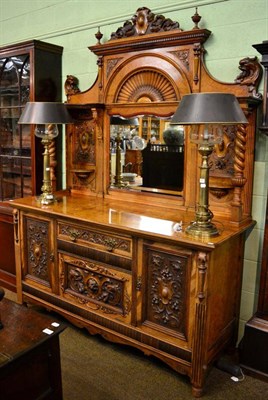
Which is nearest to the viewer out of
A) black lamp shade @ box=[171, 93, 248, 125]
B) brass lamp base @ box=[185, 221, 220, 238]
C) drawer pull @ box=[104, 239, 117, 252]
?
black lamp shade @ box=[171, 93, 248, 125]

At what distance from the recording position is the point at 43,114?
2842 millimetres

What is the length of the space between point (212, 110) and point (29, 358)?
1514mm

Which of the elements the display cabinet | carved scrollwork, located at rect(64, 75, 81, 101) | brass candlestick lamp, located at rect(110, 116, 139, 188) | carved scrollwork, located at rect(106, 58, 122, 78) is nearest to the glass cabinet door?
the display cabinet

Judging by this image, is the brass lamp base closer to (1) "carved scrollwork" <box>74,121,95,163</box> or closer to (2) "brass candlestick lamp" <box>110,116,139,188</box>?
(2) "brass candlestick lamp" <box>110,116,139,188</box>

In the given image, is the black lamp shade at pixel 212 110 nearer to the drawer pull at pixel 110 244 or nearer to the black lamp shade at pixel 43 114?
the drawer pull at pixel 110 244

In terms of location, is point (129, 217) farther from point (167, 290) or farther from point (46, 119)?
point (46, 119)

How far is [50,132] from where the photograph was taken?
3078mm

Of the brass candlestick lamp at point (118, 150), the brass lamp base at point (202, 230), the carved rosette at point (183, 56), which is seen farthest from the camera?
the brass candlestick lamp at point (118, 150)

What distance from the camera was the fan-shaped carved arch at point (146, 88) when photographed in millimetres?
2787

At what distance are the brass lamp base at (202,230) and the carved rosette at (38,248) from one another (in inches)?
47.1

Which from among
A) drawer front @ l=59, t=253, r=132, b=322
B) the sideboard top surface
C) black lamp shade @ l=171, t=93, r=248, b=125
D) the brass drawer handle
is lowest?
drawer front @ l=59, t=253, r=132, b=322

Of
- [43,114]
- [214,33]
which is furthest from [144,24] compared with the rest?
[43,114]

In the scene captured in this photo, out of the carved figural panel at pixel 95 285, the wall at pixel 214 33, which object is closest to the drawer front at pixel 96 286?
the carved figural panel at pixel 95 285

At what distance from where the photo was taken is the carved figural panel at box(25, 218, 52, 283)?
2.96 m
